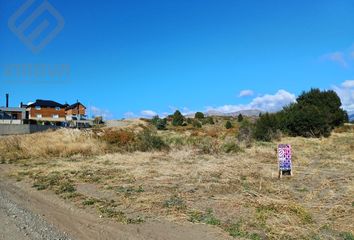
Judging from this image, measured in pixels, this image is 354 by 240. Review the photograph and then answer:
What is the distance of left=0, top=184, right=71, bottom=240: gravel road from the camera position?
268 inches

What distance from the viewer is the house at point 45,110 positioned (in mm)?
96438

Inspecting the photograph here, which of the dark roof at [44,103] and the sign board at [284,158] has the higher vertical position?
the dark roof at [44,103]

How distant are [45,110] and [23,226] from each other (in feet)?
312

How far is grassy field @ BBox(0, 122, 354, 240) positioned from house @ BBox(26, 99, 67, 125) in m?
76.6

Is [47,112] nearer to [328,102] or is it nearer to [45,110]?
[45,110]

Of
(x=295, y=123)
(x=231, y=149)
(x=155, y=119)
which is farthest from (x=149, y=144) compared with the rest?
(x=155, y=119)

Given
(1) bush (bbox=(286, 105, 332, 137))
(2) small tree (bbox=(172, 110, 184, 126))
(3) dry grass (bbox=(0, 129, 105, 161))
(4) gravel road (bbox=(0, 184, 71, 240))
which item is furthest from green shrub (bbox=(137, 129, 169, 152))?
(2) small tree (bbox=(172, 110, 184, 126))

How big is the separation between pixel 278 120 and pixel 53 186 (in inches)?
1130

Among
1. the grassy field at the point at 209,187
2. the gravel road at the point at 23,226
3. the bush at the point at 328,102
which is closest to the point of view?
the gravel road at the point at 23,226

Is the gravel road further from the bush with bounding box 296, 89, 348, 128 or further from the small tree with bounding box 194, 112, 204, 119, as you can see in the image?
the small tree with bounding box 194, 112, 204, 119

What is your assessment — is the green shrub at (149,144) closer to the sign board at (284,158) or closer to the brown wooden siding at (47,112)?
the sign board at (284,158)

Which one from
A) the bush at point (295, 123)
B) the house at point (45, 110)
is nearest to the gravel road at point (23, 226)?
the bush at point (295, 123)

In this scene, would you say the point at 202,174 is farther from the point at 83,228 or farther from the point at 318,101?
the point at 318,101

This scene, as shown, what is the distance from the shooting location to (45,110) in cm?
9825
